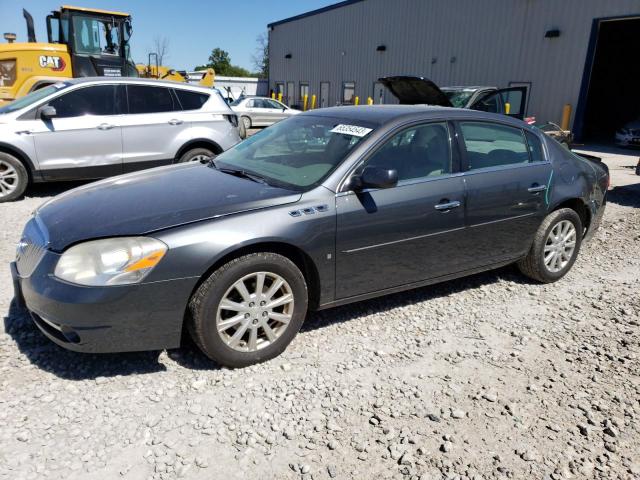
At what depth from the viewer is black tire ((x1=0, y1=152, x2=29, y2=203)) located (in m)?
6.73

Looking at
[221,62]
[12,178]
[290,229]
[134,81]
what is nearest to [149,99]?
[134,81]

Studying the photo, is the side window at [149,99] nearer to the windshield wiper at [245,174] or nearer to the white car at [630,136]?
the windshield wiper at [245,174]

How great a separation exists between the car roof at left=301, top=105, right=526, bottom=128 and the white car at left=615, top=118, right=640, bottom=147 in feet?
45.5

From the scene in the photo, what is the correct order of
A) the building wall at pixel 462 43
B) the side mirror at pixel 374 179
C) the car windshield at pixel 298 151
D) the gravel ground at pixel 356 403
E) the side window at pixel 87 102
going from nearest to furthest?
the gravel ground at pixel 356 403
the side mirror at pixel 374 179
the car windshield at pixel 298 151
the side window at pixel 87 102
the building wall at pixel 462 43

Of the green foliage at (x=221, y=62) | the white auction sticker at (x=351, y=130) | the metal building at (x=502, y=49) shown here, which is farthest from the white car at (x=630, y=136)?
the green foliage at (x=221, y=62)

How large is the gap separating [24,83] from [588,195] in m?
11.0

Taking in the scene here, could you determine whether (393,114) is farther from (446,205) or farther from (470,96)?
(470,96)

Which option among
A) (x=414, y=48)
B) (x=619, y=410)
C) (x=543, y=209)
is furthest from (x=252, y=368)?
(x=414, y=48)

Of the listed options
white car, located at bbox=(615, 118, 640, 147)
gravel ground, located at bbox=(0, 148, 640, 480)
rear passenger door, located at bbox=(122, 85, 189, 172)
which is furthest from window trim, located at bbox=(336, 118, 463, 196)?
white car, located at bbox=(615, 118, 640, 147)

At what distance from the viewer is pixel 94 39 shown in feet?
38.5

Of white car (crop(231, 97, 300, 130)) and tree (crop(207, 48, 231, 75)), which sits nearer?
white car (crop(231, 97, 300, 130))

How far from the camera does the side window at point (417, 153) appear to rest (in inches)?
137

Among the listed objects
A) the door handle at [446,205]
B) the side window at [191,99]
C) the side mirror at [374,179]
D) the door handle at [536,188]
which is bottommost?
the door handle at [446,205]

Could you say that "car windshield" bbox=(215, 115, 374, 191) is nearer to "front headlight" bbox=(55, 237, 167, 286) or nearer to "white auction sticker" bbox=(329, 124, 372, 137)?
"white auction sticker" bbox=(329, 124, 372, 137)
